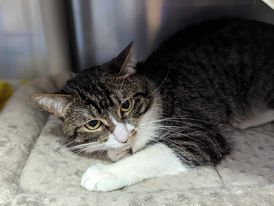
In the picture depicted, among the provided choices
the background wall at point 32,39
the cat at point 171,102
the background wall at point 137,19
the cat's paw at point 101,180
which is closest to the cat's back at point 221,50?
the cat at point 171,102

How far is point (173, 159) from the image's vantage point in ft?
4.27

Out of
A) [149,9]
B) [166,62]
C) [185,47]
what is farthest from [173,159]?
[149,9]

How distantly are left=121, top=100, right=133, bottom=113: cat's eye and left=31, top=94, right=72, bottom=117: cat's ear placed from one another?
16cm

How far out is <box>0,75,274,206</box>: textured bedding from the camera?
43.9 inches

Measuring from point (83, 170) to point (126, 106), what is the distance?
0.84ft

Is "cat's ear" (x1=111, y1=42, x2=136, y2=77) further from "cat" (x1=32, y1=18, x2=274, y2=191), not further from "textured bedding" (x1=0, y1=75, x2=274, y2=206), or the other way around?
"textured bedding" (x1=0, y1=75, x2=274, y2=206)

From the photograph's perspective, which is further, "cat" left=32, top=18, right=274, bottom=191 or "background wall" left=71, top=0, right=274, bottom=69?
"background wall" left=71, top=0, right=274, bottom=69

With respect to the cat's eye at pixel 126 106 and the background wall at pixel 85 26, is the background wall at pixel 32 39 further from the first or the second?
the cat's eye at pixel 126 106

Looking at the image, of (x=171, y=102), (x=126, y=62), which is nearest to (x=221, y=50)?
(x=171, y=102)

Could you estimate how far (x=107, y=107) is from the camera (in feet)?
4.08

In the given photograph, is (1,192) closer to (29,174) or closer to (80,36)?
(29,174)

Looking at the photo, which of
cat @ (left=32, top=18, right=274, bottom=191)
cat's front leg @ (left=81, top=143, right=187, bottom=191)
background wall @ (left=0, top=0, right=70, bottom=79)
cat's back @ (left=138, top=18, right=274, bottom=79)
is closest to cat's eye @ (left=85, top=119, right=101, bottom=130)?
cat @ (left=32, top=18, right=274, bottom=191)

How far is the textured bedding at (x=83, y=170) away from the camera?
112 centimetres

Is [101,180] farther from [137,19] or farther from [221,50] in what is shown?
[137,19]
